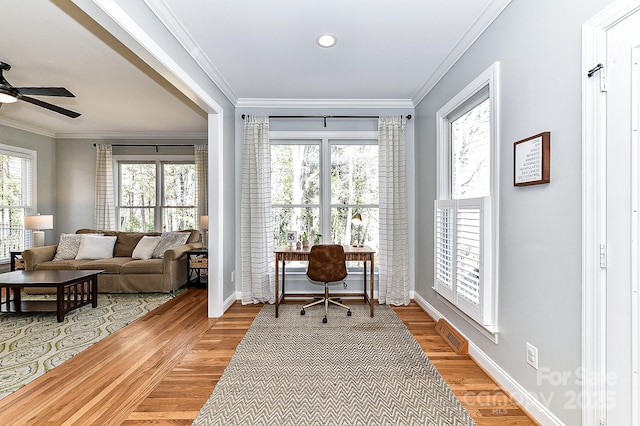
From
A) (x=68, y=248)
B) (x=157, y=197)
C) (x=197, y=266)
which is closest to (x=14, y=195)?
(x=68, y=248)

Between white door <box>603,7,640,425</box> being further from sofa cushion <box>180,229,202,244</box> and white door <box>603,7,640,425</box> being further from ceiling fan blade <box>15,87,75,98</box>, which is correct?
sofa cushion <box>180,229,202,244</box>

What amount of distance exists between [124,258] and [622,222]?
18.9ft

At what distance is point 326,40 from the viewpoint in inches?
108

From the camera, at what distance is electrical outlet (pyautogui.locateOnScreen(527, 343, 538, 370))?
1.90 m

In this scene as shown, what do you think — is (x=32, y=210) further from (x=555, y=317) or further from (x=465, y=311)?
(x=555, y=317)

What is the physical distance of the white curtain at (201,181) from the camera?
602 cm

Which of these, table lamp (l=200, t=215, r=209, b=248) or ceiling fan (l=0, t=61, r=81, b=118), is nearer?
ceiling fan (l=0, t=61, r=81, b=118)

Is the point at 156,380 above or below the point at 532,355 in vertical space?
below

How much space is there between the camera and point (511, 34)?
214cm

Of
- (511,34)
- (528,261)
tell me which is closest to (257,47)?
(511,34)

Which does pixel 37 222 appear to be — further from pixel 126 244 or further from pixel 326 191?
pixel 326 191

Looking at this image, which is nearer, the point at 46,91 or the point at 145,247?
the point at 46,91

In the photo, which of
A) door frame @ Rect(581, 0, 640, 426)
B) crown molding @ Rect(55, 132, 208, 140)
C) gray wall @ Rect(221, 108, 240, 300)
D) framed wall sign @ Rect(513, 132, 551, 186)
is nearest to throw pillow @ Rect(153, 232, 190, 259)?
gray wall @ Rect(221, 108, 240, 300)

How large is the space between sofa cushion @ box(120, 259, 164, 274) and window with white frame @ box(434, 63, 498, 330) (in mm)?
3740
